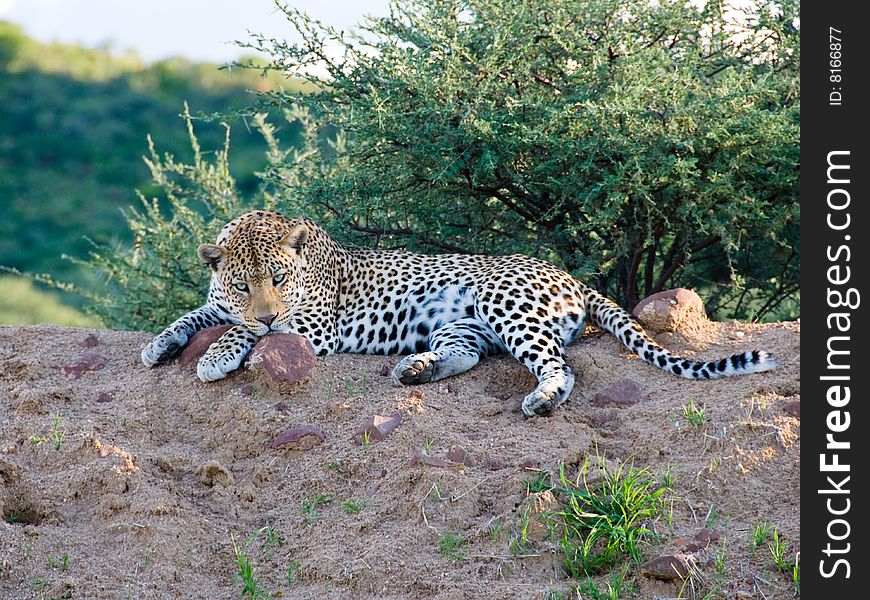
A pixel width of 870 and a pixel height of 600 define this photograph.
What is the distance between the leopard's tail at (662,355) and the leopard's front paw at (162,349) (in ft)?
9.15

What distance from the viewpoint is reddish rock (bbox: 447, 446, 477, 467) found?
19.9 feet

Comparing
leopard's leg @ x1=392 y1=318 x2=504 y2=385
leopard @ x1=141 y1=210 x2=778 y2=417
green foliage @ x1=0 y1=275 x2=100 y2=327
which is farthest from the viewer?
green foliage @ x1=0 y1=275 x2=100 y2=327

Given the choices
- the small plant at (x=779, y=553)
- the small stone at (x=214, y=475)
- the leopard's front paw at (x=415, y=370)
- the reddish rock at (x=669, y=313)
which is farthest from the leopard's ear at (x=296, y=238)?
the small plant at (x=779, y=553)

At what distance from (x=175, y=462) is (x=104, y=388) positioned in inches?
45.8

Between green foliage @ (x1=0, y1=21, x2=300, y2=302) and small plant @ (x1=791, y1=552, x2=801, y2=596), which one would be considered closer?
small plant @ (x1=791, y1=552, x2=801, y2=596)

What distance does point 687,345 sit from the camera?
752cm

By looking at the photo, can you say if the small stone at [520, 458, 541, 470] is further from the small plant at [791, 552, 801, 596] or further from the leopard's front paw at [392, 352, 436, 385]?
the small plant at [791, 552, 801, 596]

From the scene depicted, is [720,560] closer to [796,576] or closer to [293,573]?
[796,576]

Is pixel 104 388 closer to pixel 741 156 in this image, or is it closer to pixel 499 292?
pixel 499 292

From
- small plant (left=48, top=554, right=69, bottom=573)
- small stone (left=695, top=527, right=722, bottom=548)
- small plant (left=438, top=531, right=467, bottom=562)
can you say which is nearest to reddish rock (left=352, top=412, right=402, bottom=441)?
small plant (left=438, top=531, right=467, bottom=562)

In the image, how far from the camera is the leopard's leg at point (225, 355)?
706 cm

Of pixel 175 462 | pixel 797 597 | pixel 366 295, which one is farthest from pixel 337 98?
pixel 797 597

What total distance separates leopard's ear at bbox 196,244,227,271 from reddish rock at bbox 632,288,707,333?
2815 millimetres

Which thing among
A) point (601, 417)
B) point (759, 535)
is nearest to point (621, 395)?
point (601, 417)
